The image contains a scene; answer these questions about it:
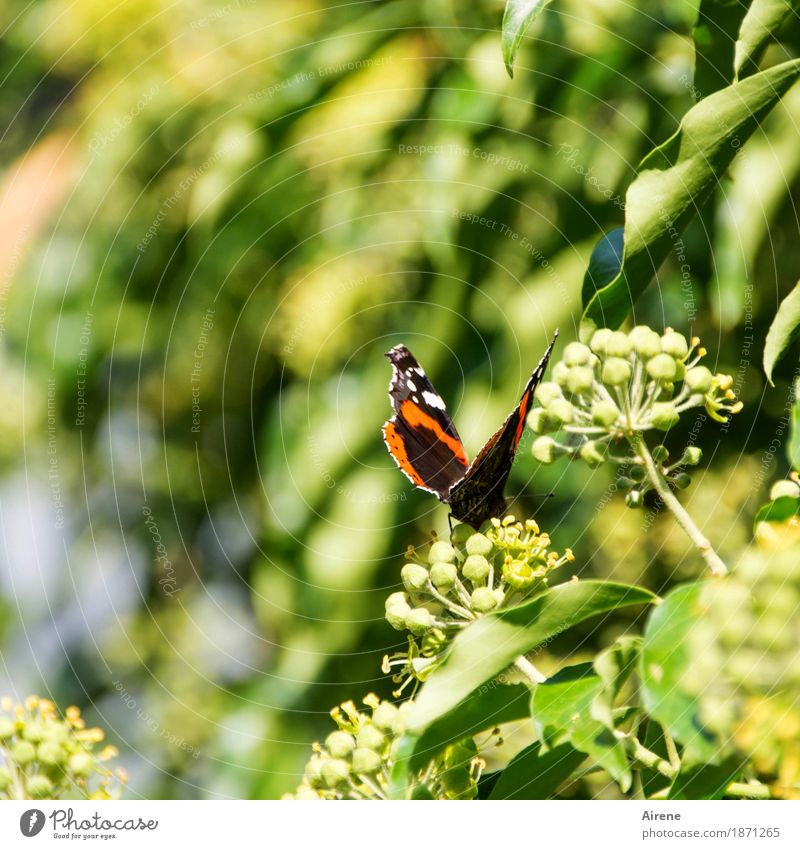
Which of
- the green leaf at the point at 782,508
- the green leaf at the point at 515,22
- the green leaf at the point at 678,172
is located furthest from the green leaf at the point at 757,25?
the green leaf at the point at 782,508

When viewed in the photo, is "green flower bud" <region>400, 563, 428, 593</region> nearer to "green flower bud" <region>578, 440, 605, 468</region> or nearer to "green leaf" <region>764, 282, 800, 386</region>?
"green flower bud" <region>578, 440, 605, 468</region>

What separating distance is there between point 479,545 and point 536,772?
220 millimetres

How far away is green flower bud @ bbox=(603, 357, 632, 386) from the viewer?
2.75 ft

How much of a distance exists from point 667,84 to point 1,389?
1341 millimetres

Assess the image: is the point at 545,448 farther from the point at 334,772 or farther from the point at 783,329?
the point at 334,772

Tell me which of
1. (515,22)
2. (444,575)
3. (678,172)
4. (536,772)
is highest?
(515,22)

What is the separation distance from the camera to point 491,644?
0.78 m

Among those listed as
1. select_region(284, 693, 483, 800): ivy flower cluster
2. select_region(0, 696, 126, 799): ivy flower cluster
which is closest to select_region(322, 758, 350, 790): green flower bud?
select_region(284, 693, 483, 800): ivy flower cluster

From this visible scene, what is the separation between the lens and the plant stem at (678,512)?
742 millimetres

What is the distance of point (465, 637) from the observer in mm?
772

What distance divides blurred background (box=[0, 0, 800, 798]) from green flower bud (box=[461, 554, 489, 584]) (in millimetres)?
412

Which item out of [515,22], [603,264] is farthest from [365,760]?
[515,22]

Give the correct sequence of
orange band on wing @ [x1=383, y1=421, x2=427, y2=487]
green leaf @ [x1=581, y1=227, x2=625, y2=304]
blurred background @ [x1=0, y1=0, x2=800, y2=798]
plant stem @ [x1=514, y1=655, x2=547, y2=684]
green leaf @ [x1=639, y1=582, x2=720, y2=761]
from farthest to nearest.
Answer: blurred background @ [x1=0, y1=0, x2=800, y2=798]
orange band on wing @ [x1=383, y1=421, x2=427, y2=487]
green leaf @ [x1=581, y1=227, x2=625, y2=304]
plant stem @ [x1=514, y1=655, x2=547, y2=684]
green leaf @ [x1=639, y1=582, x2=720, y2=761]
